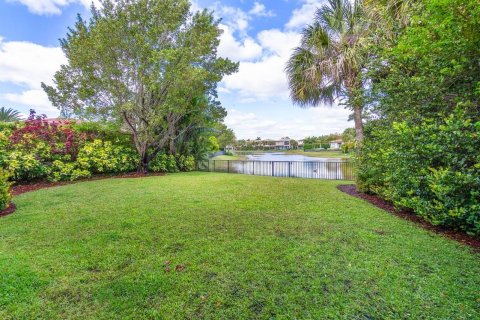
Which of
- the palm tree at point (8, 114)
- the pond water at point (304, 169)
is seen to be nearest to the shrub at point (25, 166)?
the pond water at point (304, 169)

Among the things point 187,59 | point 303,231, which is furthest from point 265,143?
point 303,231

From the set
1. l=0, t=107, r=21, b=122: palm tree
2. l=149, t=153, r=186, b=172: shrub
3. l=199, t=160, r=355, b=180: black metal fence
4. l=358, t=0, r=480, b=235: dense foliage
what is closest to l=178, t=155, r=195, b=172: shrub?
l=149, t=153, r=186, b=172: shrub

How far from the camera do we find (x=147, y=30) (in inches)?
336

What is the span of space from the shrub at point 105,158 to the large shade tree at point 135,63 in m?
0.87

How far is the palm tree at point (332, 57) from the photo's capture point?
21.8 ft

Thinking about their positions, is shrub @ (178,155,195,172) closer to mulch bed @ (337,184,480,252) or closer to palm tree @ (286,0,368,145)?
palm tree @ (286,0,368,145)

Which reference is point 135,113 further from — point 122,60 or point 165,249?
point 165,249

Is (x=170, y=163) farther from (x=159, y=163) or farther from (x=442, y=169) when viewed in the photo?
(x=442, y=169)

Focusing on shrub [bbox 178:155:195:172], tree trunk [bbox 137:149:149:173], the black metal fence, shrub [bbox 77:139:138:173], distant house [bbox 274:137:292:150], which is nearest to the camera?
shrub [bbox 77:139:138:173]

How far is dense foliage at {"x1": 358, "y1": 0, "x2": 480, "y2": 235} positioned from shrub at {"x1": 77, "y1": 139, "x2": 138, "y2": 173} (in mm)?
9624

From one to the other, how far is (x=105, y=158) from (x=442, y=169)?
10239 mm

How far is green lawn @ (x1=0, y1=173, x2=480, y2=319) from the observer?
1787 millimetres

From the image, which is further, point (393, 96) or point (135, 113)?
point (135, 113)

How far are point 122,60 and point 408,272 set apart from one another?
1024cm
